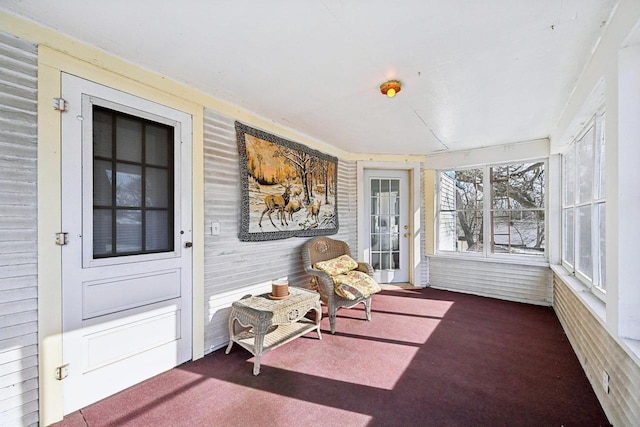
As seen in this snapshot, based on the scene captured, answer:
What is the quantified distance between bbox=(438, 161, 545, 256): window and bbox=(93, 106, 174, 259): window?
4.27 meters

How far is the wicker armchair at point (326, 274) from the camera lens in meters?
3.08

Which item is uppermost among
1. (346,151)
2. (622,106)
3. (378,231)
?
(346,151)

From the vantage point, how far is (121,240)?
206 centimetres

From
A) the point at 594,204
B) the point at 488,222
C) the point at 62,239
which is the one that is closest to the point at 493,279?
the point at 488,222

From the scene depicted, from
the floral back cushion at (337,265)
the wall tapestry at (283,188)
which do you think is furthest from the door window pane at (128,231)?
the floral back cushion at (337,265)

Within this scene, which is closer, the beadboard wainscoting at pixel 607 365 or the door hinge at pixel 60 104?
the beadboard wainscoting at pixel 607 365

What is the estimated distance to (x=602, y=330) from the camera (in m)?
1.85

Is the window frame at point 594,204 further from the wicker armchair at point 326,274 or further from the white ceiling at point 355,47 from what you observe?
the wicker armchair at point 326,274

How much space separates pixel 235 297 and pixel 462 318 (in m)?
2.74

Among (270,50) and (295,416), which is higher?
(270,50)

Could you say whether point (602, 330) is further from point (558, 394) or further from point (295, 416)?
point (295, 416)

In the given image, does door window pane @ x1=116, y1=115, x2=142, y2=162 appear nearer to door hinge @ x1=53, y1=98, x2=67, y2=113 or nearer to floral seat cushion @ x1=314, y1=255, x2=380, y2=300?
door hinge @ x1=53, y1=98, x2=67, y2=113

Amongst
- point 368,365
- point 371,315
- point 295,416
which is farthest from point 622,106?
point 371,315

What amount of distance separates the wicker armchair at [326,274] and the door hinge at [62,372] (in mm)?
2128
